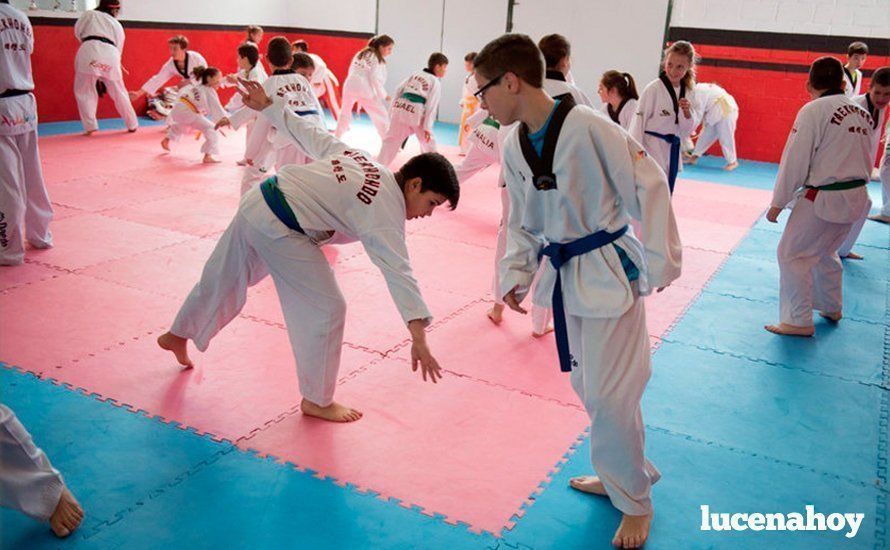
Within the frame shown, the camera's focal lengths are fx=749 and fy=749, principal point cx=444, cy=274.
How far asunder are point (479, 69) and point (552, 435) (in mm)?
1680

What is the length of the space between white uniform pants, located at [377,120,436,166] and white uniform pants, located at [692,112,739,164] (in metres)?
4.89

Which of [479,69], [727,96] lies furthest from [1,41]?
[727,96]

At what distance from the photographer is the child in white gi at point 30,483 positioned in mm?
2277

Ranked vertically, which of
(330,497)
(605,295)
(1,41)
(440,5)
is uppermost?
(440,5)

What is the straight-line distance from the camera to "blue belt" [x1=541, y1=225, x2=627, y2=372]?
2.43 metres

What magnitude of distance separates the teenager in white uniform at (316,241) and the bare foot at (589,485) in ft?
2.37

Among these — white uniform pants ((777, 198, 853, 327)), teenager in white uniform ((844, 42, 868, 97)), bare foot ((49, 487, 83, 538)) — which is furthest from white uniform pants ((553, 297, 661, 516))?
teenager in white uniform ((844, 42, 868, 97))

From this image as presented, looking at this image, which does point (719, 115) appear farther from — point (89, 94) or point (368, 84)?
point (89, 94)

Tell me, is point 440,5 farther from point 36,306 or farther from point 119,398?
point 119,398

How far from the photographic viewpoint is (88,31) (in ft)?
31.2

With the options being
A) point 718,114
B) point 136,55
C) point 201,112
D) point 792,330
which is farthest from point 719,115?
point 136,55

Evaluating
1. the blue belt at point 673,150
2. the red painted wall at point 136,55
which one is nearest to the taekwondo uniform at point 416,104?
the blue belt at point 673,150

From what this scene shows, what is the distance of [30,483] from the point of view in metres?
2.35

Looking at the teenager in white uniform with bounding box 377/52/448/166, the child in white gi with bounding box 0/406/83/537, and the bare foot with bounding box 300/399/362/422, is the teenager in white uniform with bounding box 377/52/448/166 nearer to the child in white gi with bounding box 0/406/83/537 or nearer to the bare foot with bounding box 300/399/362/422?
the bare foot with bounding box 300/399/362/422
